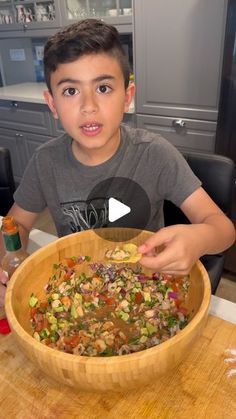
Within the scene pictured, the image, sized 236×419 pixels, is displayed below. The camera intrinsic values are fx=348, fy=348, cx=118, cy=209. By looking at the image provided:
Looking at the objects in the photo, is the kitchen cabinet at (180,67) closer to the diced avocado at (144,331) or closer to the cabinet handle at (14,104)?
the cabinet handle at (14,104)

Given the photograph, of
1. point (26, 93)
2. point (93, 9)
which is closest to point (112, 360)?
point (93, 9)

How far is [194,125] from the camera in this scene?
197 centimetres

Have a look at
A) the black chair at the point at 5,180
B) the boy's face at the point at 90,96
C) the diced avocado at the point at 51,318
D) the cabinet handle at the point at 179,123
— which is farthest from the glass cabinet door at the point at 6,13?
the diced avocado at the point at 51,318

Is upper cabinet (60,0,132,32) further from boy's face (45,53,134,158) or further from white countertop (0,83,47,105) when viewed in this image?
boy's face (45,53,134,158)

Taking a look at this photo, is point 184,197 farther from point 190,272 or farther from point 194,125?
point 194,125

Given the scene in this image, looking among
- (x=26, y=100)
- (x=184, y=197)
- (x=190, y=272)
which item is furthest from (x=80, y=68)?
(x=26, y=100)

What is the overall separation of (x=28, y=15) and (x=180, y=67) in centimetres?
163

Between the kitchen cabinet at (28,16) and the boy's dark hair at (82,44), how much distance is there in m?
1.93

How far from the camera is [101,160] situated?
104cm

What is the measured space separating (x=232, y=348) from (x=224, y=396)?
0.32ft

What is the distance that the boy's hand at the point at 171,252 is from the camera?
24.0 inches

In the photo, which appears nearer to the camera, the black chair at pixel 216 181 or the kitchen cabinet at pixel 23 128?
the black chair at pixel 216 181

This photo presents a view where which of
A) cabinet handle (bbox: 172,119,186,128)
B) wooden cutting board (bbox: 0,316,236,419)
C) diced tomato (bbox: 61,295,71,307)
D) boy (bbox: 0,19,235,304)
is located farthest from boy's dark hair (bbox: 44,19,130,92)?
cabinet handle (bbox: 172,119,186,128)

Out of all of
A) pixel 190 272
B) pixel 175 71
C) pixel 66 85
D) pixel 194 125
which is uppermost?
pixel 66 85
